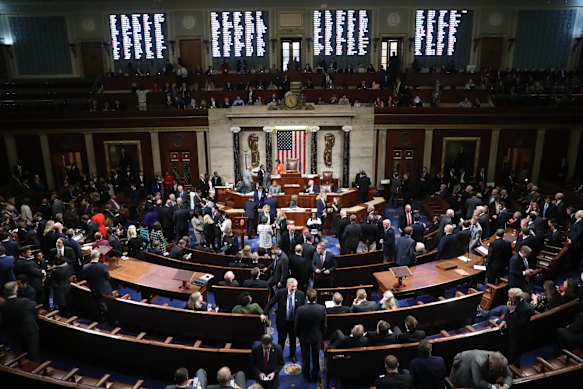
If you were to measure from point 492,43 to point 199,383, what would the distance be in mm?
→ 21105

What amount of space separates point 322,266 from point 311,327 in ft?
7.43

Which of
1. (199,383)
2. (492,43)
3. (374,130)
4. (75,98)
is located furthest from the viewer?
(492,43)

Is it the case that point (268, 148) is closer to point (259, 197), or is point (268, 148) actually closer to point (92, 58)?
point (259, 197)

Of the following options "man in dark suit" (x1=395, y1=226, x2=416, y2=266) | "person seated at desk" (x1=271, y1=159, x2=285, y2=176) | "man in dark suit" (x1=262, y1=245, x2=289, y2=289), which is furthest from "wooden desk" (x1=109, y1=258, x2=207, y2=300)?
"person seated at desk" (x1=271, y1=159, x2=285, y2=176)

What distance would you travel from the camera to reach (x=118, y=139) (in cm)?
1823

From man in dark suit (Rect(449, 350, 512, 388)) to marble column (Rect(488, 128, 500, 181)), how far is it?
1463 centimetres

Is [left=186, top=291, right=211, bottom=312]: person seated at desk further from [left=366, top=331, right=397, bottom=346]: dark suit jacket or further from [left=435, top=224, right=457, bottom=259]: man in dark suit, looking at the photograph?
[left=435, top=224, right=457, bottom=259]: man in dark suit

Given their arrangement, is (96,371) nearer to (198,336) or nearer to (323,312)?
(198,336)

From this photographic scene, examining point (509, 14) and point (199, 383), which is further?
point (509, 14)

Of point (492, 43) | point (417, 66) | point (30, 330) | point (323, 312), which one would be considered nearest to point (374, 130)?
point (417, 66)

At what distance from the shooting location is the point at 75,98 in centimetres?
1969

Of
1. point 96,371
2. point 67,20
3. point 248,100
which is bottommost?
point 96,371

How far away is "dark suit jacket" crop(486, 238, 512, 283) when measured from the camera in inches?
328

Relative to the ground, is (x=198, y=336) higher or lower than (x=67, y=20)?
lower
